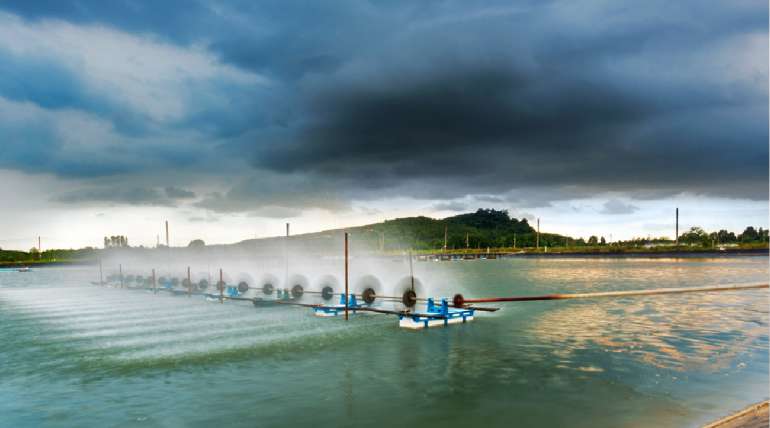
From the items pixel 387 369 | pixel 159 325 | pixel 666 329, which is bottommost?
pixel 159 325

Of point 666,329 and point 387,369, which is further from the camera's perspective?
point 666,329

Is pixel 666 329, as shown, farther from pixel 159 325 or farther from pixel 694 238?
pixel 694 238

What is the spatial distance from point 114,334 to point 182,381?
17846mm

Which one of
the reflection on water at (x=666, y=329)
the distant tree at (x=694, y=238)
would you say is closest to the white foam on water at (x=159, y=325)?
the reflection on water at (x=666, y=329)

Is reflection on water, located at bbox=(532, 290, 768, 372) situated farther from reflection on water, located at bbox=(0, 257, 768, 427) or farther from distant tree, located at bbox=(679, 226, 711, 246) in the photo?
distant tree, located at bbox=(679, 226, 711, 246)

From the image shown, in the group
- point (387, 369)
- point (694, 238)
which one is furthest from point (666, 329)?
point (694, 238)

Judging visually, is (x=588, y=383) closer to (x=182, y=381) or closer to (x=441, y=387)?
(x=441, y=387)

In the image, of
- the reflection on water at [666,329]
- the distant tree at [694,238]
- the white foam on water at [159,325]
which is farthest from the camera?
the distant tree at [694,238]

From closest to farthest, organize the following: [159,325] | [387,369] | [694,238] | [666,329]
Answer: [387,369] < [666,329] < [159,325] < [694,238]

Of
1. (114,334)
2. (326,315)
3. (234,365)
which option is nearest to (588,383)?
(234,365)

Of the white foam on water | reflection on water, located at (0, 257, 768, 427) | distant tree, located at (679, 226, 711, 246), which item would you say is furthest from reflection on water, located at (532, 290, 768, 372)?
distant tree, located at (679, 226, 711, 246)

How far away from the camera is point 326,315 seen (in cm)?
4488

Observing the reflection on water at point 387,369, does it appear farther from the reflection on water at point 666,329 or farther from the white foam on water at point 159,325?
the white foam on water at point 159,325

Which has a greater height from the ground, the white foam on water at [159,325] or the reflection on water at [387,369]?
the reflection on water at [387,369]
